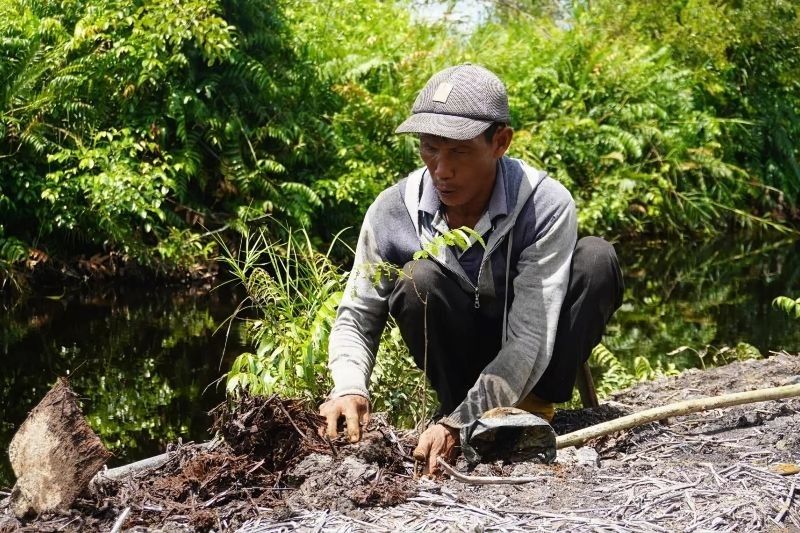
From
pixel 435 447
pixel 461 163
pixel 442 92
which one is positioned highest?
pixel 442 92

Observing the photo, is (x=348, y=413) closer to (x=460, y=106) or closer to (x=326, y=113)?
(x=460, y=106)

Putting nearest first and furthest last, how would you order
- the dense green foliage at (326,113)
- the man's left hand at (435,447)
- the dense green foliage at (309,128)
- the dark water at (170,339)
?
1. the man's left hand at (435,447)
2. the dark water at (170,339)
3. the dense green foliage at (309,128)
4. the dense green foliage at (326,113)

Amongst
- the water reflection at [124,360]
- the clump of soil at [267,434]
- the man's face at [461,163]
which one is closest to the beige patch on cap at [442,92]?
the man's face at [461,163]

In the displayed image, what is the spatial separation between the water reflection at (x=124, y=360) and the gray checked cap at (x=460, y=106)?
238cm

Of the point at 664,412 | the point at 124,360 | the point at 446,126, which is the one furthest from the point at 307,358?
the point at 124,360

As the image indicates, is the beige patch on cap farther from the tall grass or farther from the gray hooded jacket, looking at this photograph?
the tall grass

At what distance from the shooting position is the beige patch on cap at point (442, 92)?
10.7 ft

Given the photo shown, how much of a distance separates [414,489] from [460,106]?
1222 mm

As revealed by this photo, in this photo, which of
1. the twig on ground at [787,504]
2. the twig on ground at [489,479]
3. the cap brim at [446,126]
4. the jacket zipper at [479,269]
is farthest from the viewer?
the jacket zipper at [479,269]

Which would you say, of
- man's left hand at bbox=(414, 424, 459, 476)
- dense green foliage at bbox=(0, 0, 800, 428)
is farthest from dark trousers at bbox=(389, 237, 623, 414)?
dense green foliage at bbox=(0, 0, 800, 428)

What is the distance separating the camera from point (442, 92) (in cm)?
330

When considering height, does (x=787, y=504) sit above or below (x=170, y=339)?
above

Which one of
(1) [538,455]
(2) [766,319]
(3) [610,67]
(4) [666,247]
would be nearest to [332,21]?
(3) [610,67]

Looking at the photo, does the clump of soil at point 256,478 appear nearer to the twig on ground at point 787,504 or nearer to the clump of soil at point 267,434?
the clump of soil at point 267,434
